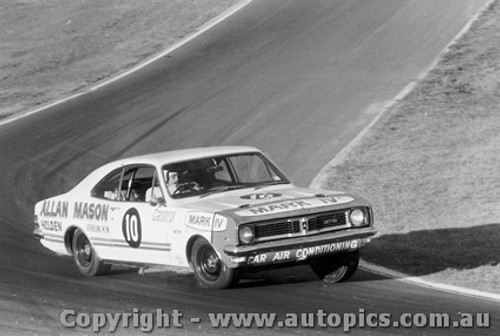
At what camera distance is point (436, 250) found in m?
13.4

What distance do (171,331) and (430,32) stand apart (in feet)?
65.7

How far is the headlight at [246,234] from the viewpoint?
1047 centimetres

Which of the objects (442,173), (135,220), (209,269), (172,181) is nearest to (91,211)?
(135,220)

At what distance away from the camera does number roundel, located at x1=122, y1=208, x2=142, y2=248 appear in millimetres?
11750

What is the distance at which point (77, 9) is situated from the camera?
36.0 meters

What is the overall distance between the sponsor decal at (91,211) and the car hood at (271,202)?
142 centimetres

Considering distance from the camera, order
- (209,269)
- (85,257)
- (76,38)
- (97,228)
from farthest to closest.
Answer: (76,38) < (85,257) < (97,228) < (209,269)

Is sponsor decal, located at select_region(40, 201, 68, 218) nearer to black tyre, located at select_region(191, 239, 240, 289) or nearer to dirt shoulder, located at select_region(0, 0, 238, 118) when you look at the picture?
black tyre, located at select_region(191, 239, 240, 289)

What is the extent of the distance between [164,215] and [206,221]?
82 cm

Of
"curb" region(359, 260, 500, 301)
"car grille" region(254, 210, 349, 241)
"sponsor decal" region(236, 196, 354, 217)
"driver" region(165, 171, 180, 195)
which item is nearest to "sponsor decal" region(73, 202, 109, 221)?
"driver" region(165, 171, 180, 195)

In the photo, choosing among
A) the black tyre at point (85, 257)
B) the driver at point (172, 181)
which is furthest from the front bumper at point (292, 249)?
the black tyre at point (85, 257)

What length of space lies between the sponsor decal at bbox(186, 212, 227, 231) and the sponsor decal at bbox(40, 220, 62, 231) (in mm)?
2589

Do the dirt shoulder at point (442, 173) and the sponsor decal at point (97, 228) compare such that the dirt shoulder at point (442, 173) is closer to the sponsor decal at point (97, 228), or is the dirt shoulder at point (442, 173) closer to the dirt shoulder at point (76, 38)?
the sponsor decal at point (97, 228)

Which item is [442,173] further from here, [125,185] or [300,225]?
[300,225]
